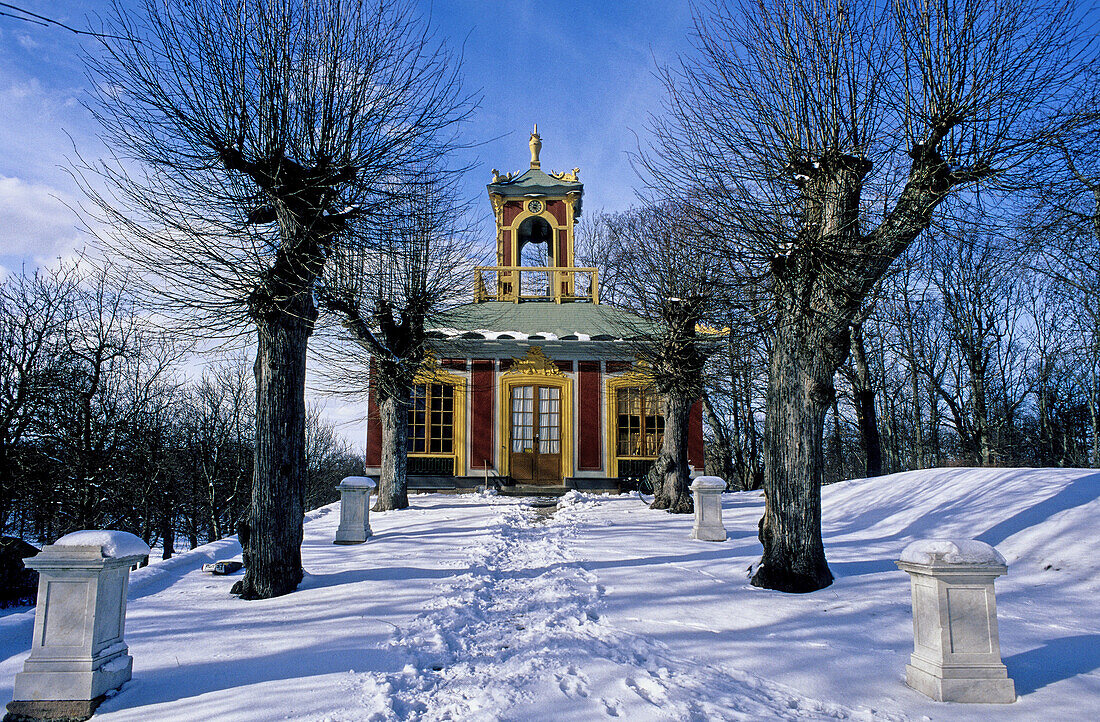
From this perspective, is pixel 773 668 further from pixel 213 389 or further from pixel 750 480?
pixel 213 389

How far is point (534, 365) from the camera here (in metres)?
16.0

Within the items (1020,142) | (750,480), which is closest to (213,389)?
(750,480)

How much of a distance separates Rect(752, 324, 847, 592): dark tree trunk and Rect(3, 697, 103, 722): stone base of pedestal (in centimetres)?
496

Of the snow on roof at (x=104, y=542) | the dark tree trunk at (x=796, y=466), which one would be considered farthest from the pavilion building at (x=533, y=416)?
the snow on roof at (x=104, y=542)

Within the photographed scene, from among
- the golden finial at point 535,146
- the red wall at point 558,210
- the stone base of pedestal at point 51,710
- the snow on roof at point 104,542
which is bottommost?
the stone base of pedestal at point 51,710

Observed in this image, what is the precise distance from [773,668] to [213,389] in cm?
2653

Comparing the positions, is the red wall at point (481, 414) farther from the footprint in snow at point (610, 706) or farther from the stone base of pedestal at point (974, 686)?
the stone base of pedestal at point (974, 686)

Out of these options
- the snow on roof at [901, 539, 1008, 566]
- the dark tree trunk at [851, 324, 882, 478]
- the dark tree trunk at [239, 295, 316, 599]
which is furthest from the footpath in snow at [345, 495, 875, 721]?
the dark tree trunk at [851, 324, 882, 478]

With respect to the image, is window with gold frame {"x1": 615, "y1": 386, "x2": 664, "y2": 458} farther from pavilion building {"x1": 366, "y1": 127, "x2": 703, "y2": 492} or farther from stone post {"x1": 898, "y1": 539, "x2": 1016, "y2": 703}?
stone post {"x1": 898, "y1": 539, "x2": 1016, "y2": 703}

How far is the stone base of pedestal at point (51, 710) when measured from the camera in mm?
3133

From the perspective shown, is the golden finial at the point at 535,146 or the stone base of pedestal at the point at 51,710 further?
the golden finial at the point at 535,146

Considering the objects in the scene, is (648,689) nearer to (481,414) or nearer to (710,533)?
(710,533)

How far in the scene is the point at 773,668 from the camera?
3723 millimetres

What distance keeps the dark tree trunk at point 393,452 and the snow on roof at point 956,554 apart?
9322 mm
